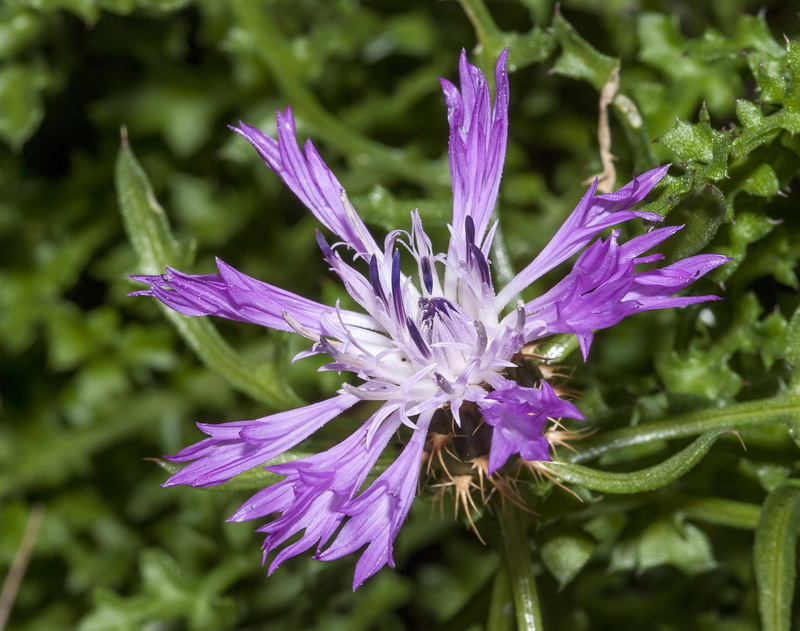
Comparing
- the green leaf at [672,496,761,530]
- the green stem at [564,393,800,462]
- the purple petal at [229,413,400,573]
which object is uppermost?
the purple petal at [229,413,400,573]

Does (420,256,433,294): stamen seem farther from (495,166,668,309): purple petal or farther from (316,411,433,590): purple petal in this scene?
(316,411,433,590): purple petal

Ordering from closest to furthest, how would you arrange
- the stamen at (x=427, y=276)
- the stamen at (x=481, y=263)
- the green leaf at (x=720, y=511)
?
the stamen at (x=481, y=263) → the stamen at (x=427, y=276) → the green leaf at (x=720, y=511)

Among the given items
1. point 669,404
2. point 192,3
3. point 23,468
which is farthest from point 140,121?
point 669,404

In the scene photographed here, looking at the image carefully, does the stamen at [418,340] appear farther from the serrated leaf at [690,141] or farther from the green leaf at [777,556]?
the green leaf at [777,556]

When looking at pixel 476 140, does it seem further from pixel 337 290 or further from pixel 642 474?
pixel 337 290

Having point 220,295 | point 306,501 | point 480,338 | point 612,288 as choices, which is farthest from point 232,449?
point 612,288

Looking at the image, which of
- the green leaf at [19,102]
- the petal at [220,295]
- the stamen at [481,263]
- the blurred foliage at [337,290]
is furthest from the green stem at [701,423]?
the green leaf at [19,102]

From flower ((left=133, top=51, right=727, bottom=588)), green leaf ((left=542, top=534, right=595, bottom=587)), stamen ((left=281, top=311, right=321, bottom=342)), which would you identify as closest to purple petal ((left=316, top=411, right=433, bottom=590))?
flower ((left=133, top=51, right=727, bottom=588))
